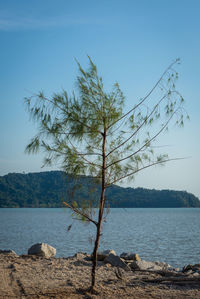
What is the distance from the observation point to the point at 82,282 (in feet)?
31.0

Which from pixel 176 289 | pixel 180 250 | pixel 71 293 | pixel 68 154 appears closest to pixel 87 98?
pixel 68 154

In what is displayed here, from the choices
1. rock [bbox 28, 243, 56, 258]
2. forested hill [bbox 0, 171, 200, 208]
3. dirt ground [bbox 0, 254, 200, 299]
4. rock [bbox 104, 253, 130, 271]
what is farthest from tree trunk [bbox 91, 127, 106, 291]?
forested hill [bbox 0, 171, 200, 208]

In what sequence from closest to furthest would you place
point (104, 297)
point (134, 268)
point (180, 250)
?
point (104, 297), point (134, 268), point (180, 250)

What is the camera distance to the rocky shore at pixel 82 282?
8.07m

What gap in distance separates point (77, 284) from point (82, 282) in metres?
0.44

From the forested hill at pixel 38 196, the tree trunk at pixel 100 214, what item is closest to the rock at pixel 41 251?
the tree trunk at pixel 100 214

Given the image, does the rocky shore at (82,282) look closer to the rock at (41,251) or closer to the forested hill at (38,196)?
the rock at (41,251)

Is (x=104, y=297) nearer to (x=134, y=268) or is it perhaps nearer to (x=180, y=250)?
(x=134, y=268)

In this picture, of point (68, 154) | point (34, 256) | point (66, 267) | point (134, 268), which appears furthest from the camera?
point (34, 256)

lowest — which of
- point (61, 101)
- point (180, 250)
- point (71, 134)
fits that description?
point (180, 250)

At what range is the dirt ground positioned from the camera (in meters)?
8.01

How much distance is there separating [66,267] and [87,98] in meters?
6.58

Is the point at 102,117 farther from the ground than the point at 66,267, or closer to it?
farther from the ground

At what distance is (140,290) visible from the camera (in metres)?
8.62
